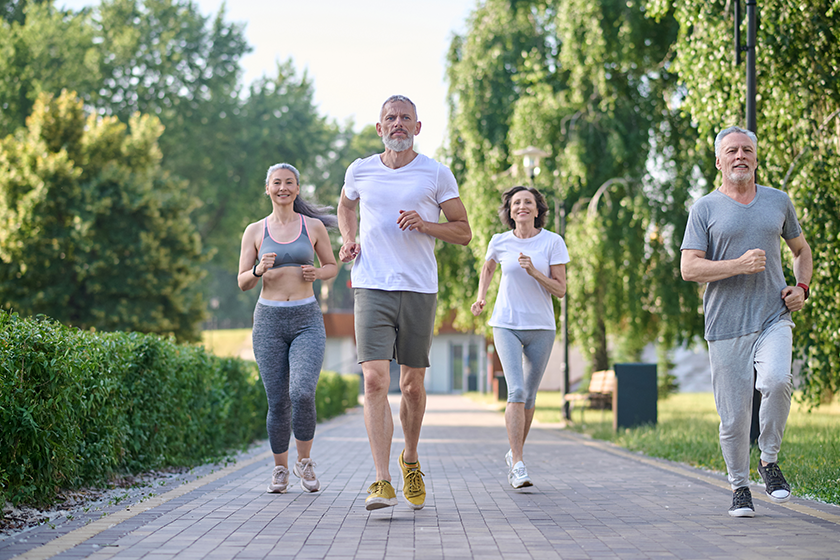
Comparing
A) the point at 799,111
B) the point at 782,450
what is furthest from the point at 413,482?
the point at 799,111

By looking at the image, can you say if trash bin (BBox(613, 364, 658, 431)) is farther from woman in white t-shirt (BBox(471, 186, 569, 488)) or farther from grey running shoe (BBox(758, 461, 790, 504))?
grey running shoe (BBox(758, 461, 790, 504))

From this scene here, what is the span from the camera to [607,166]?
20109 millimetres

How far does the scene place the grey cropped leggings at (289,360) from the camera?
6.30 meters

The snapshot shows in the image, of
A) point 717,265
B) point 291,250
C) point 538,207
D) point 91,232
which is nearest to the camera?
point 717,265

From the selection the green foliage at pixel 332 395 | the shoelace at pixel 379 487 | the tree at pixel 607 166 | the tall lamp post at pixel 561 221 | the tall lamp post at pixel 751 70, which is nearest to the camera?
the shoelace at pixel 379 487

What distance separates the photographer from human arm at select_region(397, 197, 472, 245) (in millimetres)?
5234

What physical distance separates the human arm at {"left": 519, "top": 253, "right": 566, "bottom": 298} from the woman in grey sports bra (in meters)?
1.59

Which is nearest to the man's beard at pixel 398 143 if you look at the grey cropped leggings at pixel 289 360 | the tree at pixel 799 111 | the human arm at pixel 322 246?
the human arm at pixel 322 246

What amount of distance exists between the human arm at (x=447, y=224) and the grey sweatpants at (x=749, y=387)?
1.69 m

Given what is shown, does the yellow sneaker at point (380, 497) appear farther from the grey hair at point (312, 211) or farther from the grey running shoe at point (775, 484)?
the grey hair at point (312, 211)

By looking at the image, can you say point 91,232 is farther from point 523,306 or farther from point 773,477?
point 773,477

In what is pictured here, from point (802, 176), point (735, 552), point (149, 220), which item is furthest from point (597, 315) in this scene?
point (735, 552)

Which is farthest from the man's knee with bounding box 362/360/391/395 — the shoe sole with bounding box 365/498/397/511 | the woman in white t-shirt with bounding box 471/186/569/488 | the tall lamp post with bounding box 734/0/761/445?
the tall lamp post with bounding box 734/0/761/445

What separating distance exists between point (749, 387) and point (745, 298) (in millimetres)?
530
